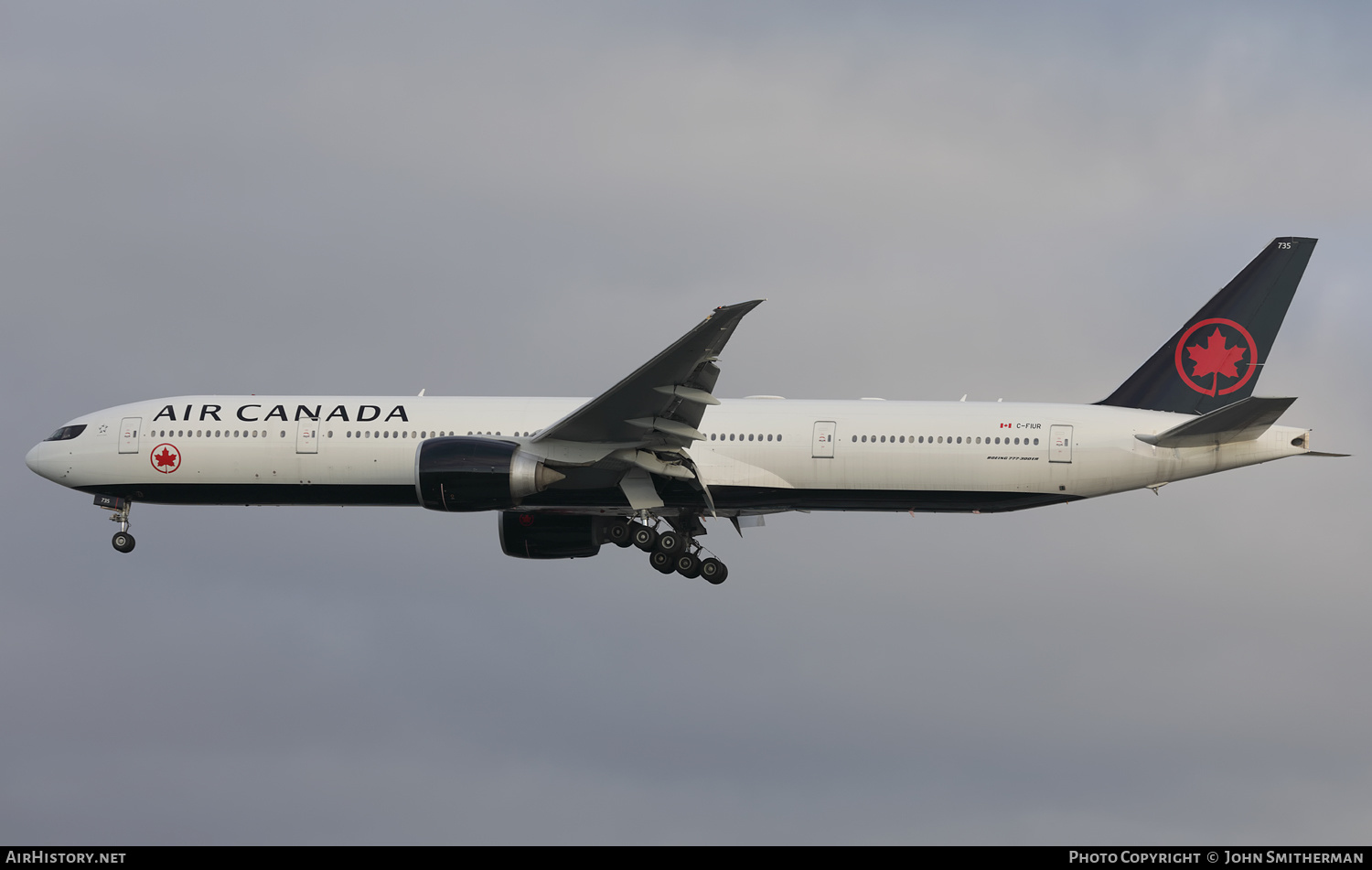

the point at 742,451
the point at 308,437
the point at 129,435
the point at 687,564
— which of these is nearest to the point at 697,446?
the point at 742,451

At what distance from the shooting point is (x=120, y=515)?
48.0 metres

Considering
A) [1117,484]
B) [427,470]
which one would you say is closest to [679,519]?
[427,470]

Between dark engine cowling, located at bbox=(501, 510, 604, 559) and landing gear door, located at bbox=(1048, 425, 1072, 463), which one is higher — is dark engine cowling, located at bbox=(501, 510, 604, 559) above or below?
below

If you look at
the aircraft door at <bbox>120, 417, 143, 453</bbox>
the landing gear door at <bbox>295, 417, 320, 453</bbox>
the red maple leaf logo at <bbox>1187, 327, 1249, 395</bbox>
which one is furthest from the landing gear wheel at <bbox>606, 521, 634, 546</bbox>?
the red maple leaf logo at <bbox>1187, 327, 1249, 395</bbox>

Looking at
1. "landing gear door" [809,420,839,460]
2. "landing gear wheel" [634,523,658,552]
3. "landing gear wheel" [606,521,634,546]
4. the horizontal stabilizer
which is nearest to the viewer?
the horizontal stabilizer

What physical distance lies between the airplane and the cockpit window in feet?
0.92

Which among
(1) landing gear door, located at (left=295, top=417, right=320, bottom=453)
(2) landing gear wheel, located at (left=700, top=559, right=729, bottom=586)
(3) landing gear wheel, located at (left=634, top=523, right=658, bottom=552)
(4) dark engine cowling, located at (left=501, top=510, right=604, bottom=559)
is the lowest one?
(2) landing gear wheel, located at (left=700, top=559, right=729, bottom=586)

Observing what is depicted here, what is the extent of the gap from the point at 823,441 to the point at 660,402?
465 centimetres

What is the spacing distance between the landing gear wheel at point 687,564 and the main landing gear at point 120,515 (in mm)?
14746

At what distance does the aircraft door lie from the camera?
46.9 meters

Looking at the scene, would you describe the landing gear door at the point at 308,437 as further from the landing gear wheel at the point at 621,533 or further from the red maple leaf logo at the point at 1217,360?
the red maple leaf logo at the point at 1217,360

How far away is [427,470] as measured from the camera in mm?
42844

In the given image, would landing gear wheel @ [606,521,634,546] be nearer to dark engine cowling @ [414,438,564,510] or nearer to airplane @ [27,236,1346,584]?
airplane @ [27,236,1346,584]

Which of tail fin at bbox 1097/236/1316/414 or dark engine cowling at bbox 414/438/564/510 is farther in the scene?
tail fin at bbox 1097/236/1316/414
